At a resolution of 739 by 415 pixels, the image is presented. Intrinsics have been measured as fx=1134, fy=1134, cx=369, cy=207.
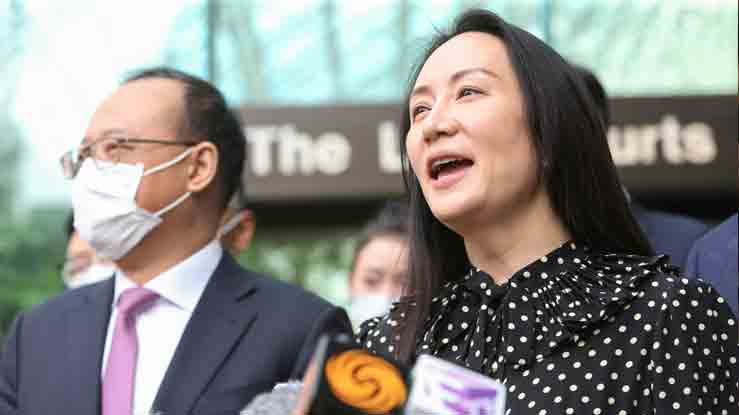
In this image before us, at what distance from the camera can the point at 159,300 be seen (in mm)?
3445

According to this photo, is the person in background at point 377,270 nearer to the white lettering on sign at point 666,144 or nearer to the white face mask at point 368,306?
the white face mask at point 368,306

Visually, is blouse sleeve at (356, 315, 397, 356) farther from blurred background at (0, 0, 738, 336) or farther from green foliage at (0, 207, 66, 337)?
green foliage at (0, 207, 66, 337)

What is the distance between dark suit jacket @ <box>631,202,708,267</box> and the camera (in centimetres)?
376

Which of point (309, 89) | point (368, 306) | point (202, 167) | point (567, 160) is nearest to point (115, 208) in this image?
point (202, 167)

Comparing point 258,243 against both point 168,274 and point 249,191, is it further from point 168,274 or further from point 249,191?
point 168,274

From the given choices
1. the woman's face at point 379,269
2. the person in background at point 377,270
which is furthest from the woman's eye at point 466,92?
the woman's face at point 379,269

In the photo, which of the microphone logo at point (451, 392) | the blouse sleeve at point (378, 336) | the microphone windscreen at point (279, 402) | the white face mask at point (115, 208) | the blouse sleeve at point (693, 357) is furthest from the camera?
the white face mask at point (115, 208)

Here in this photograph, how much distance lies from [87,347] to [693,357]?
185cm

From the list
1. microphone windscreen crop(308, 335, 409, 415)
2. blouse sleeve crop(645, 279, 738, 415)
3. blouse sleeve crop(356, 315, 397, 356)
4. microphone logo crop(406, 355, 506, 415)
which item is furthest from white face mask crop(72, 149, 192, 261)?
microphone logo crop(406, 355, 506, 415)

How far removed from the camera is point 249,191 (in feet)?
24.0

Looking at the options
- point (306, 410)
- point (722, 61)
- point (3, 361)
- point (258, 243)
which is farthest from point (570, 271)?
point (258, 243)

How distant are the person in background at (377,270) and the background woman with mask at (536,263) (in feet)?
8.00

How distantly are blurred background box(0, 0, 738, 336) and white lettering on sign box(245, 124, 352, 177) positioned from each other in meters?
0.01

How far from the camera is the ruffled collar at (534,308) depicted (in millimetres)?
2305
